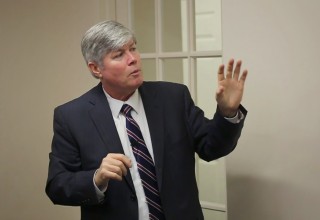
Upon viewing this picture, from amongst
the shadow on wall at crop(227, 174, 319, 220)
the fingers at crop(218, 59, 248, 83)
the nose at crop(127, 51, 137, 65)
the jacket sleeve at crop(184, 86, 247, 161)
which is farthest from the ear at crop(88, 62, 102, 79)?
the shadow on wall at crop(227, 174, 319, 220)

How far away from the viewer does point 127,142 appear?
1369 mm

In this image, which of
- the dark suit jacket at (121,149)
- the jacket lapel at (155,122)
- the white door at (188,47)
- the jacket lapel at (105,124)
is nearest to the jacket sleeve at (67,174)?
the dark suit jacket at (121,149)

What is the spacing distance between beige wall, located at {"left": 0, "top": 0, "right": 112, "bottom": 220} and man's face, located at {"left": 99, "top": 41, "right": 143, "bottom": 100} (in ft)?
2.96

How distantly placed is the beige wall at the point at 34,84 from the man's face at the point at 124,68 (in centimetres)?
90

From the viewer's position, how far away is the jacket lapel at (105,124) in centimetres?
134

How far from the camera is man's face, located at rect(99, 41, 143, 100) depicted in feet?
4.36

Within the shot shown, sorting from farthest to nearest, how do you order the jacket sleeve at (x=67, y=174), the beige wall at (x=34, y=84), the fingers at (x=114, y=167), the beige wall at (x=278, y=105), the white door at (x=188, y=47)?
1. the beige wall at (x=34, y=84)
2. the white door at (x=188, y=47)
3. the beige wall at (x=278, y=105)
4. the jacket sleeve at (x=67, y=174)
5. the fingers at (x=114, y=167)

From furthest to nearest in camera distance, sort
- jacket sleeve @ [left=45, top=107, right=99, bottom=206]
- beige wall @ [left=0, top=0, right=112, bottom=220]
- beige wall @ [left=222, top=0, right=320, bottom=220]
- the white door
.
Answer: beige wall @ [left=0, top=0, right=112, bottom=220]
the white door
beige wall @ [left=222, top=0, right=320, bottom=220]
jacket sleeve @ [left=45, top=107, right=99, bottom=206]

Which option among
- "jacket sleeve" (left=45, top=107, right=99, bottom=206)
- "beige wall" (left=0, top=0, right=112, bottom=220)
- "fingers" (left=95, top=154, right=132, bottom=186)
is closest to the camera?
"fingers" (left=95, top=154, right=132, bottom=186)

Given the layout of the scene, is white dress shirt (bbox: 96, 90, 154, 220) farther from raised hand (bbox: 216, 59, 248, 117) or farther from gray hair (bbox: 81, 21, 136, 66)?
raised hand (bbox: 216, 59, 248, 117)

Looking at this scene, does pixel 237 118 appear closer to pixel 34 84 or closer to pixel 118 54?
pixel 118 54

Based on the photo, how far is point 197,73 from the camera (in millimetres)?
2016

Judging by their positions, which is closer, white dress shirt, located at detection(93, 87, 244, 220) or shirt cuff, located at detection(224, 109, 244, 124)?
shirt cuff, located at detection(224, 109, 244, 124)

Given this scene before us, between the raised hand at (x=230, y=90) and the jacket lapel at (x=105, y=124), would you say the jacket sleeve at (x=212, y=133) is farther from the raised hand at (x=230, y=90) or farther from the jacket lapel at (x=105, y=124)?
the jacket lapel at (x=105, y=124)
